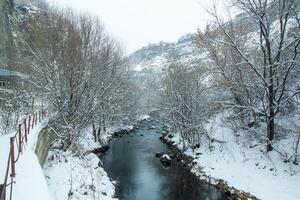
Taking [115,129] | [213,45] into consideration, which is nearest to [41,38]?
[213,45]

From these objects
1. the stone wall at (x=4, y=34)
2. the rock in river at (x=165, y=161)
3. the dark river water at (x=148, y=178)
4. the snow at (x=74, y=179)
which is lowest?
the dark river water at (x=148, y=178)

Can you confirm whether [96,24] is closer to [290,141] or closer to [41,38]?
[41,38]

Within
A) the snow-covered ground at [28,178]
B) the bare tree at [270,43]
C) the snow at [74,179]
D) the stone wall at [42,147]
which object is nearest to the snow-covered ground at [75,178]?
the snow at [74,179]

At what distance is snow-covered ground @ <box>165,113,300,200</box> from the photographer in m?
15.2

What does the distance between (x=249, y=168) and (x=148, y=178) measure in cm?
664

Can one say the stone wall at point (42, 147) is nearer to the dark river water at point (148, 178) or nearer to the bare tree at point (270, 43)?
the dark river water at point (148, 178)

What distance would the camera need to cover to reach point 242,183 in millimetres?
17172

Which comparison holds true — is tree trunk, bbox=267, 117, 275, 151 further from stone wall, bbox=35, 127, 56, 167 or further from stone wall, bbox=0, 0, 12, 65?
stone wall, bbox=0, 0, 12, 65

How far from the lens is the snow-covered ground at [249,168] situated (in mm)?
15188

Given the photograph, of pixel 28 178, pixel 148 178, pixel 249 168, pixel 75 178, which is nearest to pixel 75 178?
pixel 75 178

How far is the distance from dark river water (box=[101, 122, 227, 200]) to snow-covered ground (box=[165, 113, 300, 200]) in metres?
1.36

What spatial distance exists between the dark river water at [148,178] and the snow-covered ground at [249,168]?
1.36 m

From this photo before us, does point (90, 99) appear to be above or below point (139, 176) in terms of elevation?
above

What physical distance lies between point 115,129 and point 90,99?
2059 centimetres
